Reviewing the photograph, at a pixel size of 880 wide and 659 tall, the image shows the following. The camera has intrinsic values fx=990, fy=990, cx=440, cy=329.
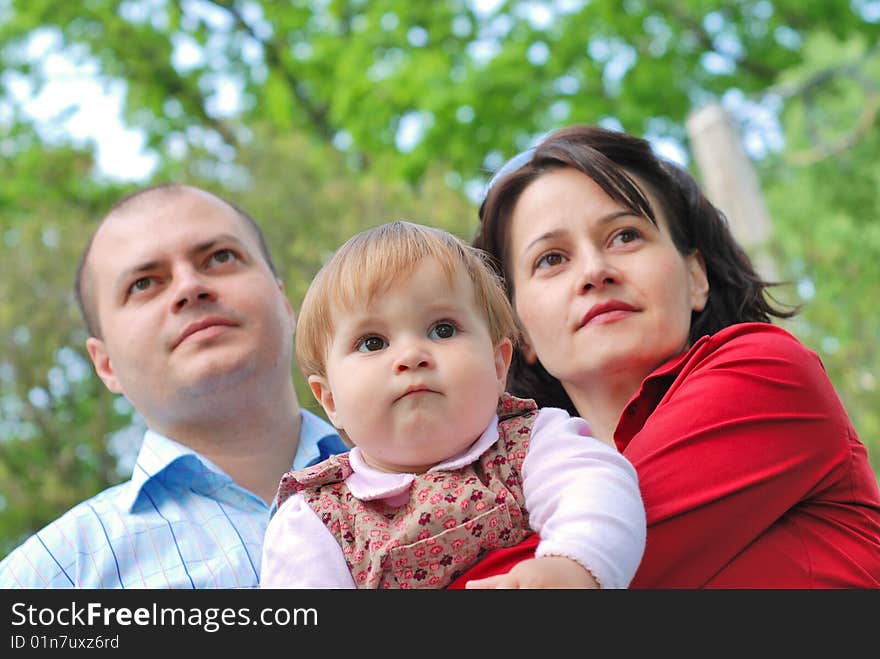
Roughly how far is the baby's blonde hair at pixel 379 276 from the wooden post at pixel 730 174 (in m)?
5.09

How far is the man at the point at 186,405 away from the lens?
2402 millimetres

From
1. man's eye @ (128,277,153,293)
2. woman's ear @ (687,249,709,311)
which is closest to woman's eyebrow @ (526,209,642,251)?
woman's ear @ (687,249,709,311)

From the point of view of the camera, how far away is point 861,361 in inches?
295

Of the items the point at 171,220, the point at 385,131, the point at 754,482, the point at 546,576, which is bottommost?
the point at 546,576

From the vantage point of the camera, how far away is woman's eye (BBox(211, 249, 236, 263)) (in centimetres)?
283

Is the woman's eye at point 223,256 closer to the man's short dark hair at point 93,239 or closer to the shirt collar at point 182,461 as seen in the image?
the man's short dark hair at point 93,239

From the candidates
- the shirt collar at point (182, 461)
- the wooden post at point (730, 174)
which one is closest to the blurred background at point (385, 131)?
the wooden post at point (730, 174)

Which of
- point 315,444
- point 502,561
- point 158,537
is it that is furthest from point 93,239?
point 502,561

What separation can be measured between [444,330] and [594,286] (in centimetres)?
57

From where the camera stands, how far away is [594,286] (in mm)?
2270

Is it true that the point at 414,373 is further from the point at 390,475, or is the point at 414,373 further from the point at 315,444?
the point at 315,444

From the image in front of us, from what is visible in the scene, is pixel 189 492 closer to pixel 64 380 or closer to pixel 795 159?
pixel 64 380

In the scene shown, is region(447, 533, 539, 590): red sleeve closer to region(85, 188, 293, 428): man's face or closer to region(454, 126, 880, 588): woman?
region(454, 126, 880, 588): woman

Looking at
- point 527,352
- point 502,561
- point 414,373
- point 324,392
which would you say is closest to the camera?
point 502,561
